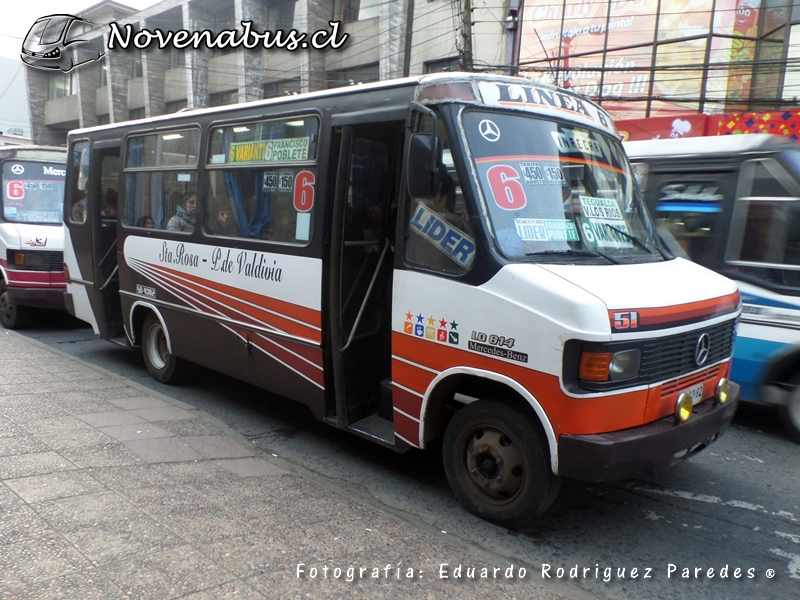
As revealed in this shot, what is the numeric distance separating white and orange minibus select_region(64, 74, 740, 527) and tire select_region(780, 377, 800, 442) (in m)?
1.86

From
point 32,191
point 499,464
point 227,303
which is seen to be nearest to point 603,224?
point 499,464

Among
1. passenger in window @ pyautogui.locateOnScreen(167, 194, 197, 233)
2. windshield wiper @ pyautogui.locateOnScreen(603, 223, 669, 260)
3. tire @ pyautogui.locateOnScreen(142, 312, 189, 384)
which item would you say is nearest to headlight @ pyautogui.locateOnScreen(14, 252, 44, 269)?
tire @ pyautogui.locateOnScreen(142, 312, 189, 384)

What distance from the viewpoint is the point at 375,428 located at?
16.3 ft

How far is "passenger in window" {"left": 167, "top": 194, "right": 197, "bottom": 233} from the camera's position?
6384 mm

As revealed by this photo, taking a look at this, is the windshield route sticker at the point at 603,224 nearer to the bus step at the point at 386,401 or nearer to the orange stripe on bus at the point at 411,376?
the orange stripe on bus at the point at 411,376

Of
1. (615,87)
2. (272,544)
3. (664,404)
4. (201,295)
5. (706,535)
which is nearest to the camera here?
(272,544)

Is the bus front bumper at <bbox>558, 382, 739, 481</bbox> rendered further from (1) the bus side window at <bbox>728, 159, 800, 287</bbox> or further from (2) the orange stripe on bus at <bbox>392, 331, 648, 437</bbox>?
(1) the bus side window at <bbox>728, 159, 800, 287</bbox>

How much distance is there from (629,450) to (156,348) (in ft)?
18.2

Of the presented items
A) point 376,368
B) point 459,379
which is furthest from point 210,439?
point 459,379

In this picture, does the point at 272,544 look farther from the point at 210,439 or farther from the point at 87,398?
the point at 87,398

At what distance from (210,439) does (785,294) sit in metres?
5.06

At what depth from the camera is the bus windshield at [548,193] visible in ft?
12.8

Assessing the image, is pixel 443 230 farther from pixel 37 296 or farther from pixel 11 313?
pixel 11 313

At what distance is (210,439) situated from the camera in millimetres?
5281
